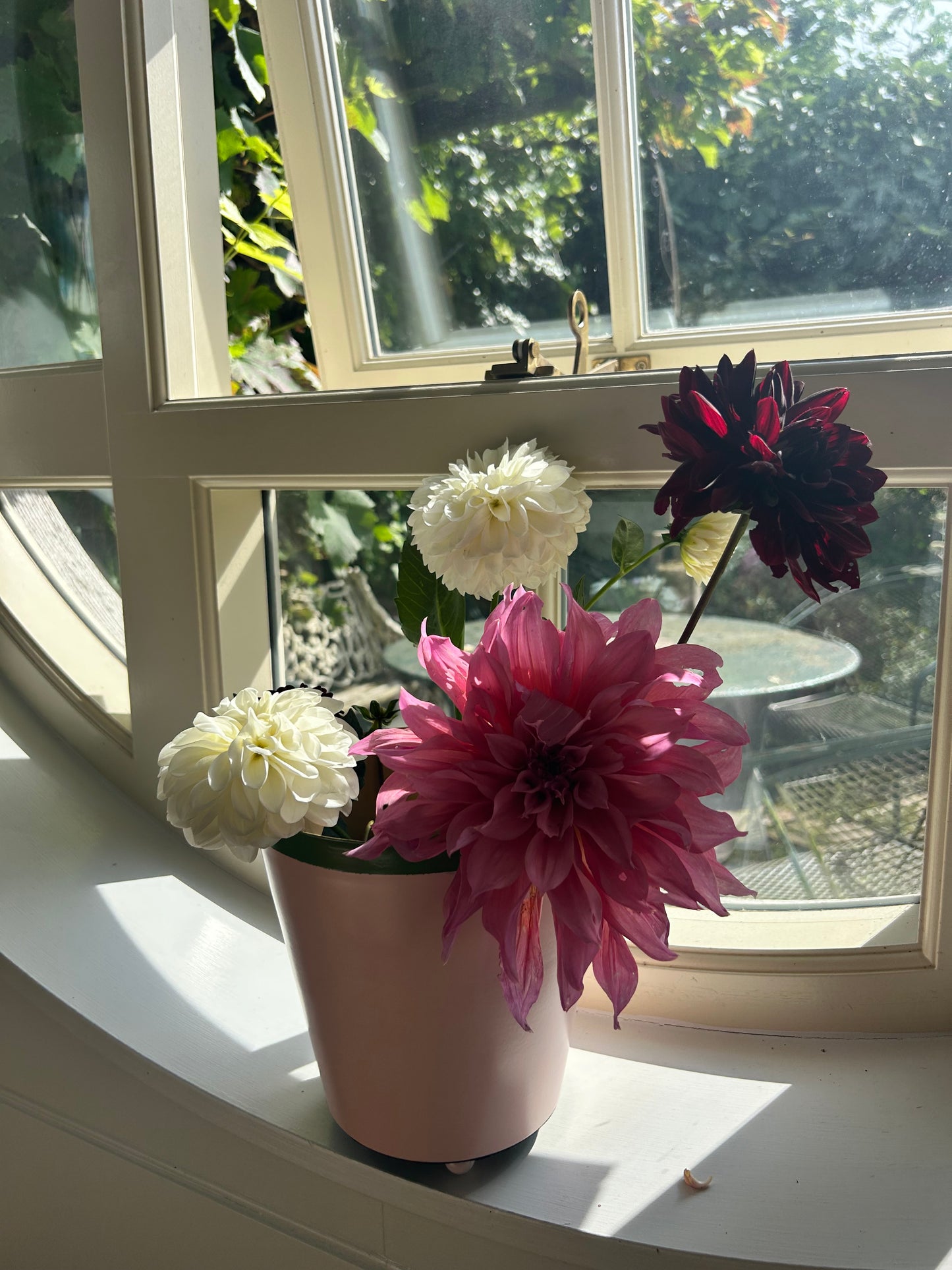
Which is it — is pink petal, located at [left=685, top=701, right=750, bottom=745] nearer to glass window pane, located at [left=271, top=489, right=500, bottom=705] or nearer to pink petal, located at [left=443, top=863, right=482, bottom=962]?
pink petal, located at [left=443, top=863, right=482, bottom=962]

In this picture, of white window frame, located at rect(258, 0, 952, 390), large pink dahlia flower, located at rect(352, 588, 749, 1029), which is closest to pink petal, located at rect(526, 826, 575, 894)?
large pink dahlia flower, located at rect(352, 588, 749, 1029)

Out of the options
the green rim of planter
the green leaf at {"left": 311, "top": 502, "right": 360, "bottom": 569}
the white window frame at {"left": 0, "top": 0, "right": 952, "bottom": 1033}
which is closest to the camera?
the green rim of planter

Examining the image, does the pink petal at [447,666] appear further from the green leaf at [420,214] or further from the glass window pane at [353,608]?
the glass window pane at [353,608]

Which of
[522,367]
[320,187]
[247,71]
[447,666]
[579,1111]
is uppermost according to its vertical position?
[247,71]

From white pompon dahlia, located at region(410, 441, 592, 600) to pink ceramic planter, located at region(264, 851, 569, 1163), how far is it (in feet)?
0.64

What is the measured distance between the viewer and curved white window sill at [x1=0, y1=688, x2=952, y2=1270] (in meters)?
0.62

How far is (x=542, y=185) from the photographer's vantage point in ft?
3.35

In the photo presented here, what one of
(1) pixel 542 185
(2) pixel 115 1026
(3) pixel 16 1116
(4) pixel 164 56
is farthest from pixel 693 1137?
(4) pixel 164 56

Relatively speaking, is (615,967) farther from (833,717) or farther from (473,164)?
(473,164)

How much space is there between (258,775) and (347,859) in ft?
0.27

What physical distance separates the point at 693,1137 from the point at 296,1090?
1.07ft

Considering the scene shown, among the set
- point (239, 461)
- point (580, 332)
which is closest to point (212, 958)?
point (239, 461)

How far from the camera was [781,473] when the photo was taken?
49 cm

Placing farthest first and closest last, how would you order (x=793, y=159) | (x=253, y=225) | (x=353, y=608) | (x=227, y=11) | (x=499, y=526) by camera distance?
(x=353, y=608) < (x=253, y=225) < (x=227, y=11) < (x=793, y=159) < (x=499, y=526)
